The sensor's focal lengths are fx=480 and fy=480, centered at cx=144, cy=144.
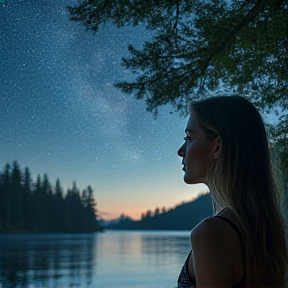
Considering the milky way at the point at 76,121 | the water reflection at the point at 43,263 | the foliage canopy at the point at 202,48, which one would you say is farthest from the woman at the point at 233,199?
the water reflection at the point at 43,263

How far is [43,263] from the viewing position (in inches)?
400

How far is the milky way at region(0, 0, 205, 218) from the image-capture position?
6520 mm

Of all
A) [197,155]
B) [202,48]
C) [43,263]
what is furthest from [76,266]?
[197,155]

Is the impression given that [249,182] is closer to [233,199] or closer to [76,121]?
[233,199]

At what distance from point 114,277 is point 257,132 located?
9.47m

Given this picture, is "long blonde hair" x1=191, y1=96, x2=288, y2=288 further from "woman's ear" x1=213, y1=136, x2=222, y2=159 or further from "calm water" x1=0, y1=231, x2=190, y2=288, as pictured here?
"calm water" x1=0, y1=231, x2=190, y2=288

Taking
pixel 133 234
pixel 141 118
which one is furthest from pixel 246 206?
pixel 133 234

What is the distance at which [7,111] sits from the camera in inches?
293

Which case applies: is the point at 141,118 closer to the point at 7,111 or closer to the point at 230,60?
the point at 7,111

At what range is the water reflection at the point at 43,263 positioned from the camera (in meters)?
9.06

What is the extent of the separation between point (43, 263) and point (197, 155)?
1005cm

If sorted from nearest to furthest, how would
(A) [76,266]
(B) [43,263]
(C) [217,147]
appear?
(C) [217,147] < (B) [43,263] < (A) [76,266]

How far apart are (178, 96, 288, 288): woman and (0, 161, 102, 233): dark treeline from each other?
21.8 ft

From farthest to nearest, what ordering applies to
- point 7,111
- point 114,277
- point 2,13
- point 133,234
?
point 133,234 < point 114,277 < point 7,111 < point 2,13
